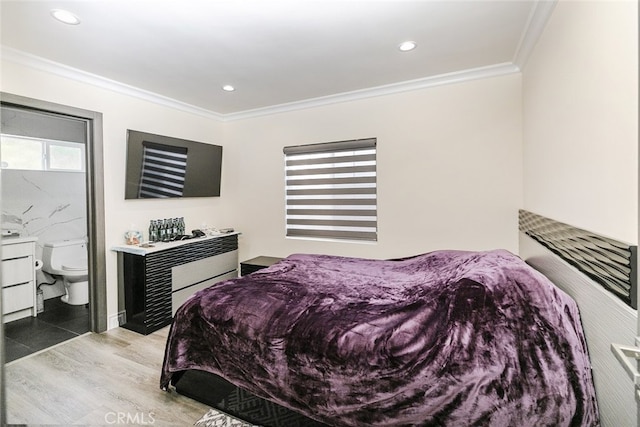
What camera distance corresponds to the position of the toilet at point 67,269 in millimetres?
3567

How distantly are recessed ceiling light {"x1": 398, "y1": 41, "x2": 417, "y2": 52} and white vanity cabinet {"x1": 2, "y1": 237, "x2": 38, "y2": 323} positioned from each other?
4279 mm

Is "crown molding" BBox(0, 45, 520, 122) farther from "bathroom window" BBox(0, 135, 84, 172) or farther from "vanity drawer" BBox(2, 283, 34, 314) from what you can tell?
"vanity drawer" BBox(2, 283, 34, 314)

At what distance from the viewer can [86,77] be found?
9.32 ft

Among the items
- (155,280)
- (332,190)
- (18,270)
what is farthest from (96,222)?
(332,190)

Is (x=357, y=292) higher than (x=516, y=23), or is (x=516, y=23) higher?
(x=516, y=23)

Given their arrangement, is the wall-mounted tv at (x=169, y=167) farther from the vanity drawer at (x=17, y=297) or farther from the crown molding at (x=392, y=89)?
the vanity drawer at (x=17, y=297)

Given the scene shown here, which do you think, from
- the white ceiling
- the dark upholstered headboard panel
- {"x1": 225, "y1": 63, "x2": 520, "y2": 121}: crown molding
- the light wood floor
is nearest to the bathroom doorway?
the light wood floor

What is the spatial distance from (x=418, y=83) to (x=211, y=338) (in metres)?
3.07

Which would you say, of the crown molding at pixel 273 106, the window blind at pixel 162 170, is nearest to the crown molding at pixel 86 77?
the crown molding at pixel 273 106

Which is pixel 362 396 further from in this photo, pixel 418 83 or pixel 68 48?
pixel 68 48

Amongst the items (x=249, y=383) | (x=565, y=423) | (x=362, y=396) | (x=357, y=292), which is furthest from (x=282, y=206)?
(x=565, y=423)

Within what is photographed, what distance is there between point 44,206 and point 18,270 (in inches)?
38.2

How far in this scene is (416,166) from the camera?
3225 millimetres

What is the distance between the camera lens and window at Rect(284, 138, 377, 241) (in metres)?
3.50
